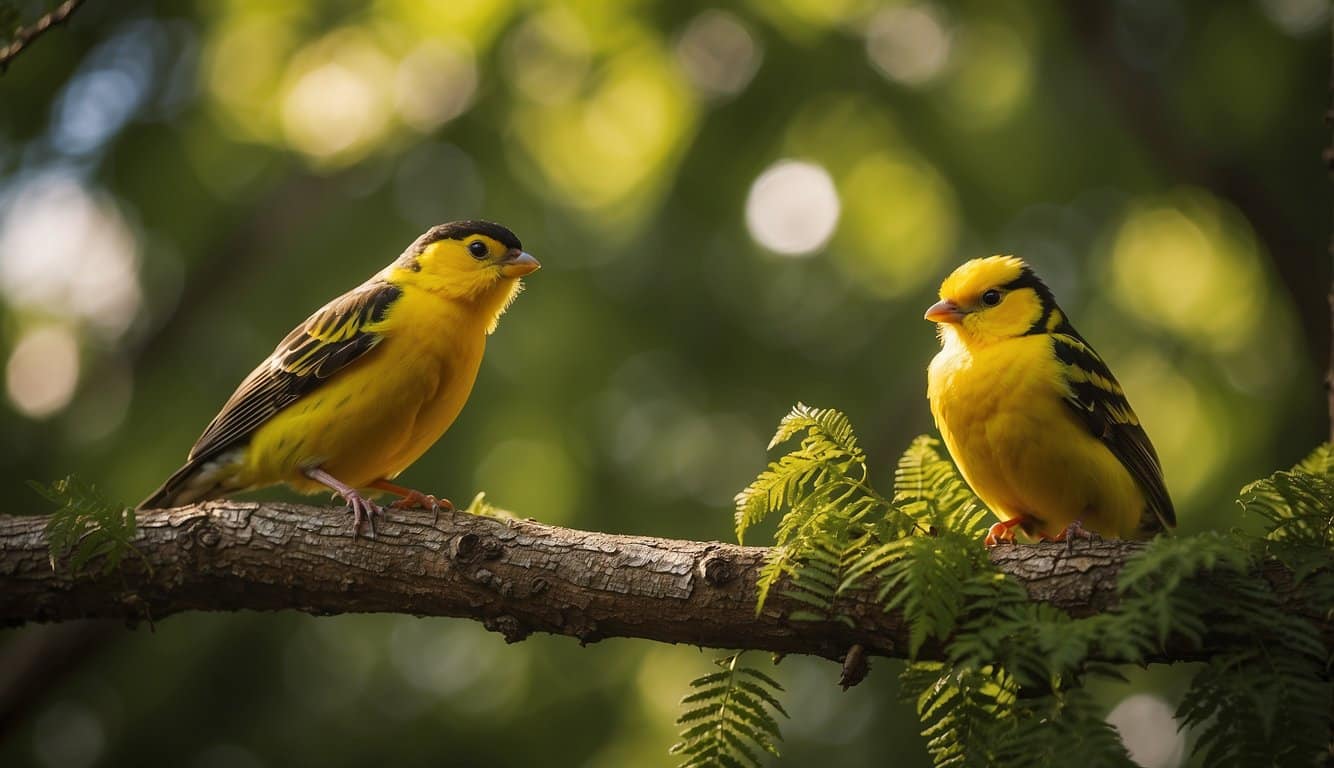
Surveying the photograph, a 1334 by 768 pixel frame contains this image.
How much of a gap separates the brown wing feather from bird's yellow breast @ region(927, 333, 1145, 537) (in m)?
2.53

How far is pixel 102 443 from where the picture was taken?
298 inches

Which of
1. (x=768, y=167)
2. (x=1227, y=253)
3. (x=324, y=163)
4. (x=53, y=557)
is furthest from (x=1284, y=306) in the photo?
(x=53, y=557)

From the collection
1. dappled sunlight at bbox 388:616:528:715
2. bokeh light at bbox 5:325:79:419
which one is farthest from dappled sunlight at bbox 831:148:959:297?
bokeh light at bbox 5:325:79:419

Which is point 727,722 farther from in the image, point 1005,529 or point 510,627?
point 1005,529

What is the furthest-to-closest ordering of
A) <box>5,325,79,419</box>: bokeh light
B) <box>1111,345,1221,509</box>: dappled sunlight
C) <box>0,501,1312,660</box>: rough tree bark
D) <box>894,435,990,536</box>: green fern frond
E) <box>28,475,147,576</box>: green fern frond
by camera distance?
1. <box>5,325,79,419</box>: bokeh light
2. <box>1111,345,1221,509</box>: dappled sunlight
3. <box>28,475,147,576</box>: green fern frond
4. <box>894,435,990,536</box>: green fern frond
5. <box>0,501,1312,660</box>: rough tree bark

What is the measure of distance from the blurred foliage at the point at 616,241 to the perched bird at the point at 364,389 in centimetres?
196

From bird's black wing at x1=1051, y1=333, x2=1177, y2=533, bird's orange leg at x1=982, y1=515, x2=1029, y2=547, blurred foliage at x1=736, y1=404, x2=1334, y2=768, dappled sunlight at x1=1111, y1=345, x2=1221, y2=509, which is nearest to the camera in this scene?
blurred foliage at x1=736, y1=404, x2=1334, y2=768

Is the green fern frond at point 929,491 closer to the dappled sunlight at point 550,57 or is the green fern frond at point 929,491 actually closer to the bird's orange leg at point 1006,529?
the bird's orange leg at point 1006,529

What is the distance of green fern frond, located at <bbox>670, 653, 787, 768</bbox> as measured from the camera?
340cm

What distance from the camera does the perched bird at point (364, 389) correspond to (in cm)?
498

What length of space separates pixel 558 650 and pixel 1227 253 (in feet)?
17.2

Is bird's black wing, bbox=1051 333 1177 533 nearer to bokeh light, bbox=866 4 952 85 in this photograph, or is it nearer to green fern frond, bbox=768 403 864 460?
green fern frond, bbox=768 403 864 460

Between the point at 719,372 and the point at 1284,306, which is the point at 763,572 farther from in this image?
the point at 1284,306

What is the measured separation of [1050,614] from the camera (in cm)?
317
